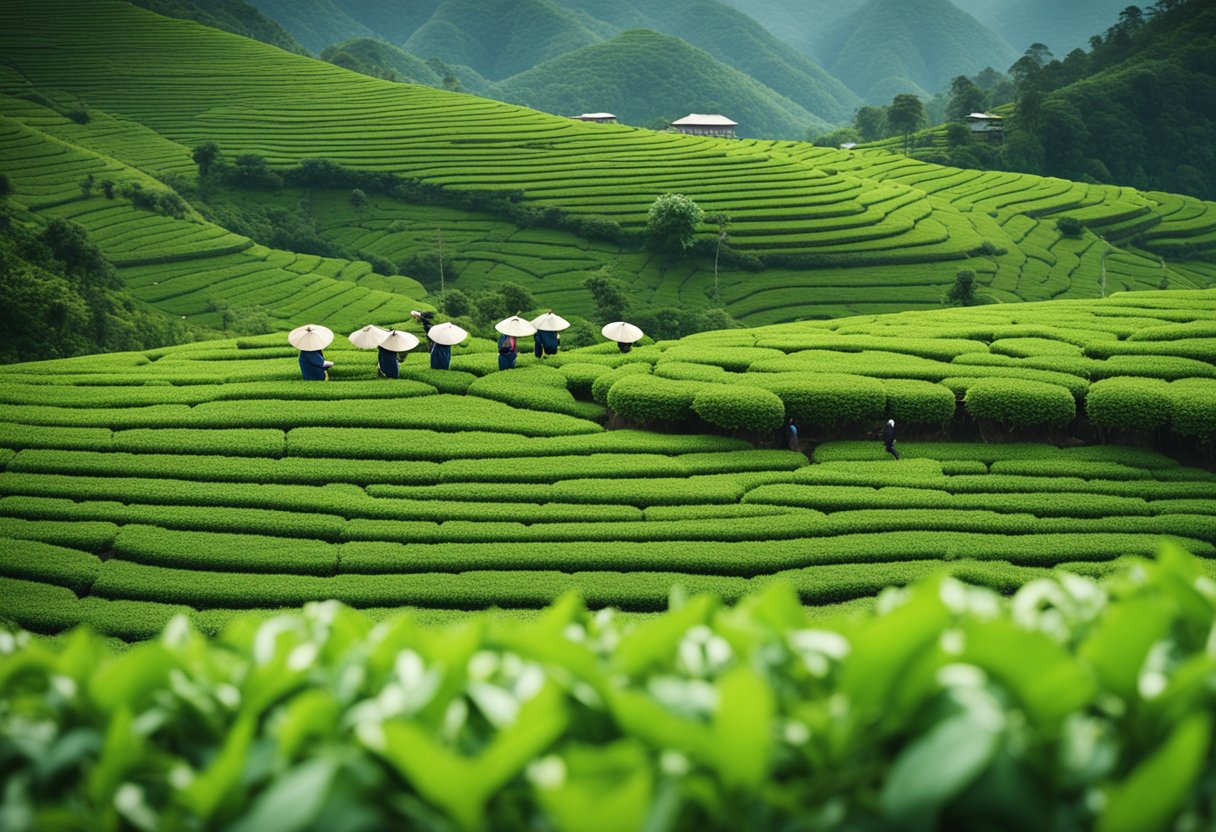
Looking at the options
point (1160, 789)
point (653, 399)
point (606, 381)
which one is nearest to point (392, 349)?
point (606, 381)

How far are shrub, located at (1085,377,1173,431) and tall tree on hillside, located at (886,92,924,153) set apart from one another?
6218 centimetres

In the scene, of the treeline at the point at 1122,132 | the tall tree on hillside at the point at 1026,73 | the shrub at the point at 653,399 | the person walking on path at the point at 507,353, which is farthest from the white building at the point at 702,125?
the shrub at the point at 653,399

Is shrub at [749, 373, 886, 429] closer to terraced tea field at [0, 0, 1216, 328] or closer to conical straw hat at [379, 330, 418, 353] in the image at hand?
conical straw hat at [379, 330, 418, 353]

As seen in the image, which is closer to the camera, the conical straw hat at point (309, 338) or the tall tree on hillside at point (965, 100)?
the conical straw hat at point (309, 338)

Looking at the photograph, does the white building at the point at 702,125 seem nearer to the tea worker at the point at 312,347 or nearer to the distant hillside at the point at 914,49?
the tea worker at the point at 312,347

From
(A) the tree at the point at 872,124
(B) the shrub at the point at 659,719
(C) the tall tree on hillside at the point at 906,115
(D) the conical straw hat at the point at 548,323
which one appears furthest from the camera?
(A) the tree at the point at 872,124

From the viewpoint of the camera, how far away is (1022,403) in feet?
56.2

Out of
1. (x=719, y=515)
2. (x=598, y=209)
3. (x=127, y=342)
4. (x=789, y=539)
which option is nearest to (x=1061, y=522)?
(x=789, y=539)

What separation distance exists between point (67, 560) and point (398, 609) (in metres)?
4.89

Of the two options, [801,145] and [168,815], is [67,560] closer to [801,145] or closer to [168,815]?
[168,815]

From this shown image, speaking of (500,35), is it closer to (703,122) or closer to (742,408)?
(703,122)

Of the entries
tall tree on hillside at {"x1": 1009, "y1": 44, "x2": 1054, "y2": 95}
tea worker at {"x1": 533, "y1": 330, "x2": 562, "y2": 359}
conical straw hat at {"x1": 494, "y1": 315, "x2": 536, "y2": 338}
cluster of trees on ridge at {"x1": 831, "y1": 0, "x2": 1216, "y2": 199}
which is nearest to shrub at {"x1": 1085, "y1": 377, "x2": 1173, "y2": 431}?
conical straw hat at {"x1": 494, "y1": 315, "x2": 536, "y2": 338}

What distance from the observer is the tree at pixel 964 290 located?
128 ft

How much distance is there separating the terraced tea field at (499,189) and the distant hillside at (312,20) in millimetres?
84740
